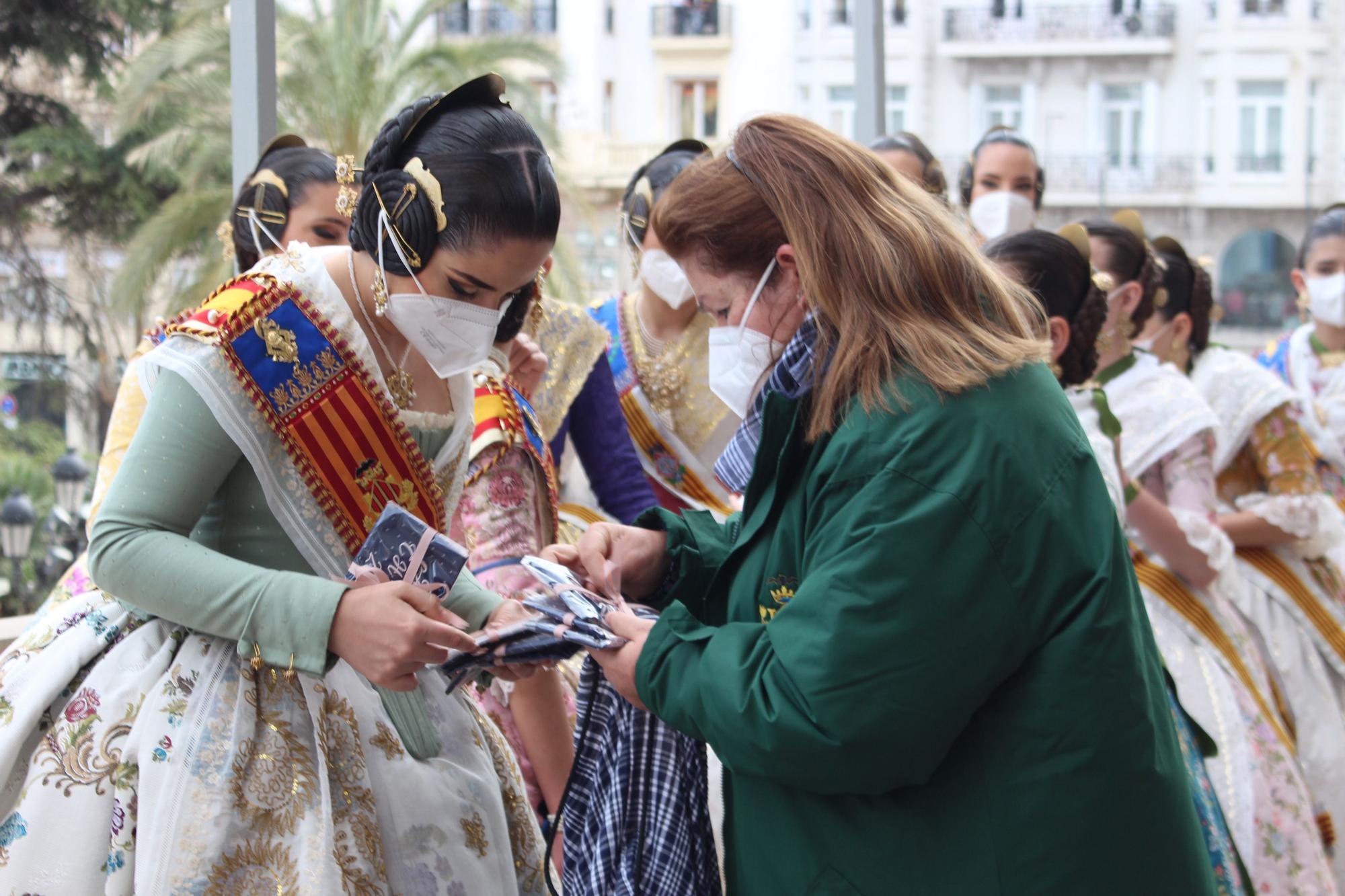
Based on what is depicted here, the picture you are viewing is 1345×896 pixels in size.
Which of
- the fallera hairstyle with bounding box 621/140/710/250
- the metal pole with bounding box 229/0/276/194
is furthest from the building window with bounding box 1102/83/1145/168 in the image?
the metal pole with bounding box 229/0/276/194

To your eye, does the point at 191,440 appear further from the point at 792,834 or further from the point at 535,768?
the point at 535,768

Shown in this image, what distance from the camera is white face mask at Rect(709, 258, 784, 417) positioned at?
1812 mm

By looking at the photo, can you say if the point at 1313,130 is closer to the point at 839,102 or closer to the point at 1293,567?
the point at 839,102

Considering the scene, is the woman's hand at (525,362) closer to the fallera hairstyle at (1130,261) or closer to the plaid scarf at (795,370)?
the plaid scarf at (795,370)

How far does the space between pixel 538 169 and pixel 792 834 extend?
3.02ft

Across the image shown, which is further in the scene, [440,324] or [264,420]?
[440,324]

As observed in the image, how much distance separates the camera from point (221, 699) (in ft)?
5.67

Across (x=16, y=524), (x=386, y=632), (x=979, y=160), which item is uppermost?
(x=979, y=160)

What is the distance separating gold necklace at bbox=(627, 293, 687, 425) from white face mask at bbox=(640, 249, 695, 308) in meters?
0.14

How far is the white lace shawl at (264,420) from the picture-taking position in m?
1.71

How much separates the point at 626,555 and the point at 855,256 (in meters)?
0.60

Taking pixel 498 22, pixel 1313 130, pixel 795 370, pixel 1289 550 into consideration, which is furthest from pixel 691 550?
pixel 1313 130

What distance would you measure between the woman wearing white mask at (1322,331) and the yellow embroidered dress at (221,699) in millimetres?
3888

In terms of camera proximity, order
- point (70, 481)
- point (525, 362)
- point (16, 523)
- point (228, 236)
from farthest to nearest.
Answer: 1. point (70, 481)
2. point (16, 523)
3. point (228, 236)
4. point (525, 362)
